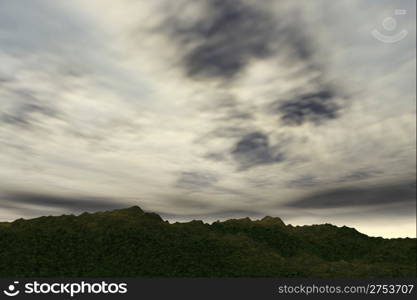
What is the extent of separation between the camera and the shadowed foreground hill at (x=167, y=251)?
39.9 meters

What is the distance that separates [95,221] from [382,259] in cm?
4052

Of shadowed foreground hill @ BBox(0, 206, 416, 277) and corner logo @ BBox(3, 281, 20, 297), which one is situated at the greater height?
shadowed foreground hill @ BBox(0, 206, 416, 277)

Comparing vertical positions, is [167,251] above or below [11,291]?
above

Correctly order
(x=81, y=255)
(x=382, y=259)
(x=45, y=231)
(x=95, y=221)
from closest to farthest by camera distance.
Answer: (x=81, y=255) → (x=45, y=231) → (x=95, y=221) → (x=382, y=259)

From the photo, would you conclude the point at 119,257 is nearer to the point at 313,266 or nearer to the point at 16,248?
the point at 16,248

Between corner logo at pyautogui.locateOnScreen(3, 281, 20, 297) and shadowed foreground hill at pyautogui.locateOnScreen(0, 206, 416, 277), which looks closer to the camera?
corner logo at pyautogui.locateOnScreen(3, 281, 20, 297)

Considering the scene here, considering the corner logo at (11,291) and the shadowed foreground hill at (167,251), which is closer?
the corner logo at (11,291)

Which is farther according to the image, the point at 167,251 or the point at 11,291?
the point at 167,251

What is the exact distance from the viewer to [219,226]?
6078 cm

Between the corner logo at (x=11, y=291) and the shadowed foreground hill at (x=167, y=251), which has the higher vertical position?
the shadowed foreground hill at (x=167, y=251)

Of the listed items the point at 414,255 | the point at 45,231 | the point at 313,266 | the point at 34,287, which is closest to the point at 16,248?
the point at 45,231

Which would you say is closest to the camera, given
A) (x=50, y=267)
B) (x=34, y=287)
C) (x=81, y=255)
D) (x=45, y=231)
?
(x=34, y=287)

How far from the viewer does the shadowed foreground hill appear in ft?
131

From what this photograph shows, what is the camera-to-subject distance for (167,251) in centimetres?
4447
